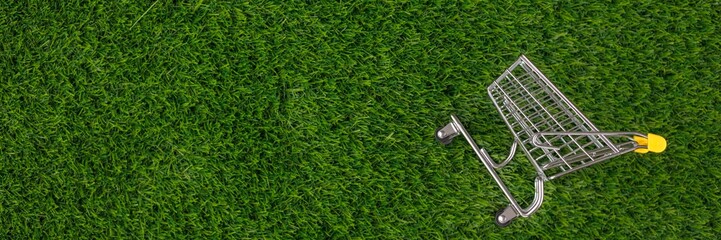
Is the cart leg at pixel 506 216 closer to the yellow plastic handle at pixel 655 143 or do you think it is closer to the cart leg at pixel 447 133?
the cart leg at pixel 447 133

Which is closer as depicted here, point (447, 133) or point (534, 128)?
point (534, 128)

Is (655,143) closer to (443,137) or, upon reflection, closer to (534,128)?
(534,128)

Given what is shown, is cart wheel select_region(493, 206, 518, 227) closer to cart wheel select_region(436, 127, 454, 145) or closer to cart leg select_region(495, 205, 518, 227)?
cart leg select_region(495, 205, 518, 227)

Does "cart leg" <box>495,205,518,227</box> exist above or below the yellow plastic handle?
below

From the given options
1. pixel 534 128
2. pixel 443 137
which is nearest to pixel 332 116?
pixel 443 137

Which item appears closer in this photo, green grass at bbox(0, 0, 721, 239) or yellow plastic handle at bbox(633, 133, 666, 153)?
yellow plastic handle at bbox(633, 133, 666, 153)

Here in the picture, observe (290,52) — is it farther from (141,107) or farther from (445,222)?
(445,222)

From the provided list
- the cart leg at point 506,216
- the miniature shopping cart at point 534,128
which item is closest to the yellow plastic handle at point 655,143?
the miniature shopping cart at point 534,128

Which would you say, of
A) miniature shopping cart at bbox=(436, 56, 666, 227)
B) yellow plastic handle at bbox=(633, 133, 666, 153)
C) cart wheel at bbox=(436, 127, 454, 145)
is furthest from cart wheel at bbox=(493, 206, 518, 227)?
yellow plastic handle at bbox=(633, 133, 666, 153)
